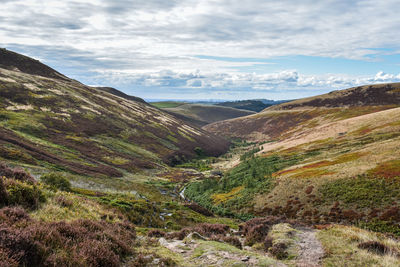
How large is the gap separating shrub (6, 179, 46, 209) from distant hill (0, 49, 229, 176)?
3306cm

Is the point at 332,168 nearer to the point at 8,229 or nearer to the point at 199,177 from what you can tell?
the point at 199,177

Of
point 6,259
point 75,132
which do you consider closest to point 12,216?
point 6,259

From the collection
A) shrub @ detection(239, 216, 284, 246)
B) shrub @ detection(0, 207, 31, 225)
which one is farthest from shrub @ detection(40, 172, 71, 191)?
A: shrub @ detection(239, 216, 284, 246)

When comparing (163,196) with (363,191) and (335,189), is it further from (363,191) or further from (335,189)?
(363,191)

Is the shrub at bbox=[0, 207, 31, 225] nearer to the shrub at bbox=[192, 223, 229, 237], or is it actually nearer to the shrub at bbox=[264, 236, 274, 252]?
the shrub at bbox=[192, 223, 229, 237]

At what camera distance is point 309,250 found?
1527cm

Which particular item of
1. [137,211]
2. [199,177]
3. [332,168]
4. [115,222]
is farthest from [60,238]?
[199,177]

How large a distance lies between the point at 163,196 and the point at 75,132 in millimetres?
51859

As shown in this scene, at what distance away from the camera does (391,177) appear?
124ft

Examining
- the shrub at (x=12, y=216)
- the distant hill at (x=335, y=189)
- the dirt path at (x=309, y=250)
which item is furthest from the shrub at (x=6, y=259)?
the distant hill at (x=335, y=189)

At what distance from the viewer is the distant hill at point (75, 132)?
5569cm

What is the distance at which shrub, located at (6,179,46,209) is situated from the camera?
12.5 meters

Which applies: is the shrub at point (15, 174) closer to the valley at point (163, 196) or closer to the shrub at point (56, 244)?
the valley at point (163, 196)

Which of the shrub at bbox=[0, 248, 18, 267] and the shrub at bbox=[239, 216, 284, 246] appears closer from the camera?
the shrub at bbox=[0, 248, 18, 267]
